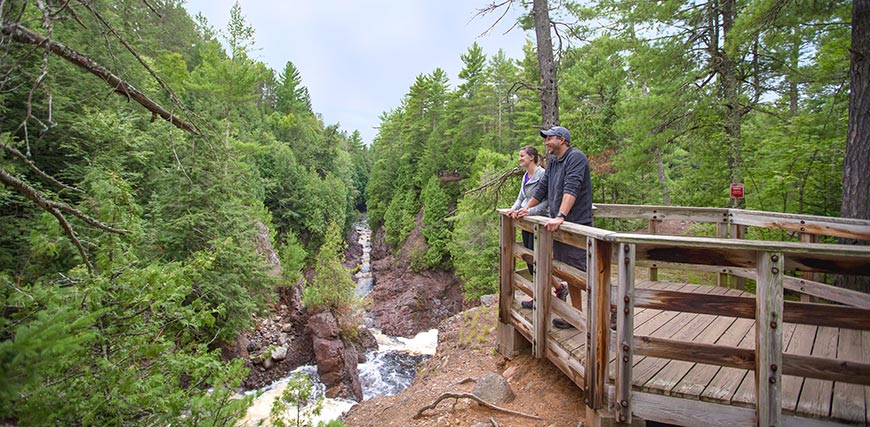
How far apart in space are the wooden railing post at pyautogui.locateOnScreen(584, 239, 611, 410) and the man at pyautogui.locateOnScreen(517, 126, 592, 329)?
2.40 ft

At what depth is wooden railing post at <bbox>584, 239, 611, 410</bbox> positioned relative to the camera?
3275 mm

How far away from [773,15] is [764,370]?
584 centimetres

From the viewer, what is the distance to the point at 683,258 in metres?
3.02

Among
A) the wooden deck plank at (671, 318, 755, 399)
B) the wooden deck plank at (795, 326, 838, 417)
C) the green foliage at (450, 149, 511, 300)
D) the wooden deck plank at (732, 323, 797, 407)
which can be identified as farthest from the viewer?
the green foliage at (450, 149, 511, 300)

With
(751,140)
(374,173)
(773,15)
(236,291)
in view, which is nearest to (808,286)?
(773,15)

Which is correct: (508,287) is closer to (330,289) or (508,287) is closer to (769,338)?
(769,338)

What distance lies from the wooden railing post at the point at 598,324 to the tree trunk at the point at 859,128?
3.84m

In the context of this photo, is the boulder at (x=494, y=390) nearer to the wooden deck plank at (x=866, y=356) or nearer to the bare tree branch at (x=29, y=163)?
the wooden deck plank at (x=866, y=356)

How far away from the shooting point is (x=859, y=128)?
16.0 ft

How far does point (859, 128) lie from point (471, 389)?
543cm

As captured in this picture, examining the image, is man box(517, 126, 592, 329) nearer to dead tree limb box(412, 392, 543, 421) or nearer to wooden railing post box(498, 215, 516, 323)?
wooden railing post box(498, 215, 516, 323)

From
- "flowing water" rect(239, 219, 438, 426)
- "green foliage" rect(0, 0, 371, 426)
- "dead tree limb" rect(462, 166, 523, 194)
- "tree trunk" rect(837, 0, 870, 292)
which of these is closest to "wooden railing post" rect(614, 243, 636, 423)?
"green foliage" rect(0, 0, 371, 426)

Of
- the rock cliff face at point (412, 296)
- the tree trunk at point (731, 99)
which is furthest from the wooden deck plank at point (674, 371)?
the rock cliff face at point (412, 296)

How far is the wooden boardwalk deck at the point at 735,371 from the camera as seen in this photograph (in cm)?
281
